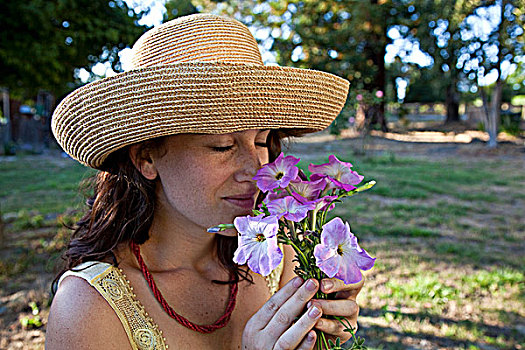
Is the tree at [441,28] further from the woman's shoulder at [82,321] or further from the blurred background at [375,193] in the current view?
the woman's shoulder at [82,321]

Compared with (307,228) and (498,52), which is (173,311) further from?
(498,52)

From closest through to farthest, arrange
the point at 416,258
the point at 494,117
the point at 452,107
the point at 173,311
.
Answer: the point at 173,311, the point at 416,258, the point at 494,117, the point at 452,107

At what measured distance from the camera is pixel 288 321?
44.9 inches

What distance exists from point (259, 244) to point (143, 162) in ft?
2.45

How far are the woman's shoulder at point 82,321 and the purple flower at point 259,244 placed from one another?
61 centimetres

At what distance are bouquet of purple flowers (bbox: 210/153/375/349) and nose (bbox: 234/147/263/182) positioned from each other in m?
0.28

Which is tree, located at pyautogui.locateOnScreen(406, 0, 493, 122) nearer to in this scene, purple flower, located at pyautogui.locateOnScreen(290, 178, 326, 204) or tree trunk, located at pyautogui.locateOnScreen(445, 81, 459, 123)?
tree trunk, located at pyautogui.locateOnScreen(445, 81, 459, 123)

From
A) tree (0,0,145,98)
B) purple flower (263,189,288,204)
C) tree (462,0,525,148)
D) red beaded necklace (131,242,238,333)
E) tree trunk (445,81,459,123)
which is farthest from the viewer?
tree trunk (445,81,459,123)

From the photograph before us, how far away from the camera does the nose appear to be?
1.41m

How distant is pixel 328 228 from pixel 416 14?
18654 millimetres

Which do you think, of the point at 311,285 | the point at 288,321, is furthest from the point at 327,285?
the point at 288,321

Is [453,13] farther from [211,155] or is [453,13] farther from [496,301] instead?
[211,155]

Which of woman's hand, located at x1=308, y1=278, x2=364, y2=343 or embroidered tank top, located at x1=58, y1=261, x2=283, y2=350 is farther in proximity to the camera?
embroidered tank top, located at x1=58, y1=261, x2=283, y2=350

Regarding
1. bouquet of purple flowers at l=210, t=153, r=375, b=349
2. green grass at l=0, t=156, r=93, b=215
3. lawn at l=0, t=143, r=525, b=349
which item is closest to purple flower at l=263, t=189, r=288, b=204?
bouquet of purple flowers at l=210, t=153, r=375, b=349
